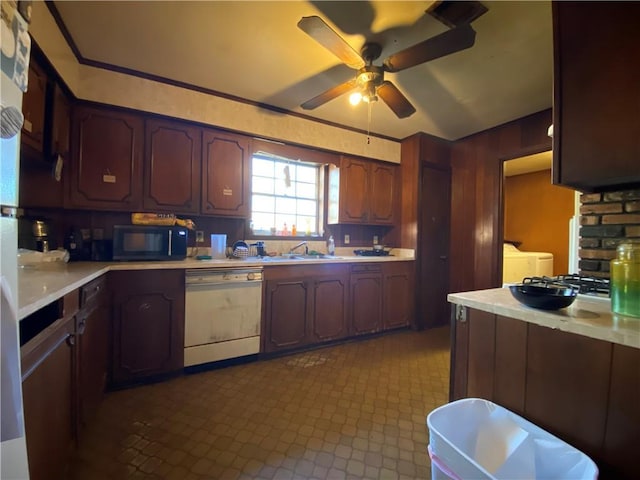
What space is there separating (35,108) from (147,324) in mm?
1575

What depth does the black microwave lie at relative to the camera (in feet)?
7.20

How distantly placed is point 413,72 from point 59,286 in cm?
271

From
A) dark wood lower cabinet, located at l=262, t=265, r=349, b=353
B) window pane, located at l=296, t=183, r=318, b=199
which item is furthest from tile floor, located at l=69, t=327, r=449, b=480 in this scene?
window pane, located at l=296, t=183, r=318, b=199

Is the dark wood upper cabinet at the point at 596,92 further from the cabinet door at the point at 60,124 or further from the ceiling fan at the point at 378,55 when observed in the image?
the cabinet door at the point at 60,124

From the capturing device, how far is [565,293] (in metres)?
1.03

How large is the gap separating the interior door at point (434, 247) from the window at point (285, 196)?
4.56ft

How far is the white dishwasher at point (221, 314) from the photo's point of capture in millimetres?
2275

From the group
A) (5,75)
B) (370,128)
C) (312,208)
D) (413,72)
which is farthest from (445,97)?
(5,75)

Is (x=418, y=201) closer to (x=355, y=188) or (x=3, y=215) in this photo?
(x=355, y=188)

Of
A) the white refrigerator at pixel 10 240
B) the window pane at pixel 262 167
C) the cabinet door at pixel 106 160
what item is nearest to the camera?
the white refrigerator at pixel 10 240

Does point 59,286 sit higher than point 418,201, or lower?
lower

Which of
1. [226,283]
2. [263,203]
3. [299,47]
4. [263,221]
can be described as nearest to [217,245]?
[226,283]

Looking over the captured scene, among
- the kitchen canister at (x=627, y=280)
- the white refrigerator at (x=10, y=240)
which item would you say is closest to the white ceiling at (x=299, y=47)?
the white refrigerator at (x=10, y=240)

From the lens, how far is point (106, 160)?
7.47 feet
